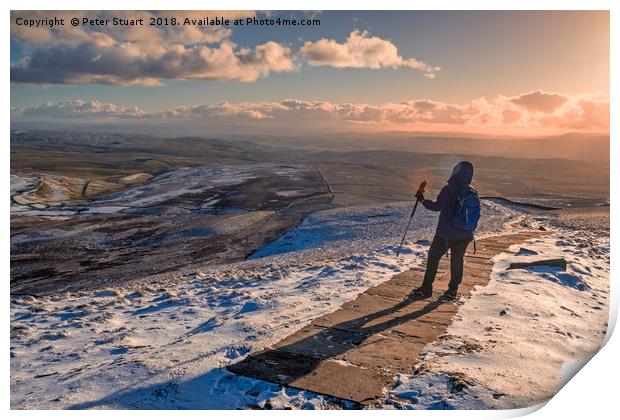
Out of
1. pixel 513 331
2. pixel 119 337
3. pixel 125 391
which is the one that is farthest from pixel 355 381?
pixel 119 337

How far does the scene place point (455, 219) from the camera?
9.26 m

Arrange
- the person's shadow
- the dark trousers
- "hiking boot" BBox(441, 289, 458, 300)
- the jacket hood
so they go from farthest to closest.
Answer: "hiking boot" BBox(441, 289, 458, 300), the dark trousers, the jacket hood, the person's shadow

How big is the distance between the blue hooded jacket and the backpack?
0.30 feet

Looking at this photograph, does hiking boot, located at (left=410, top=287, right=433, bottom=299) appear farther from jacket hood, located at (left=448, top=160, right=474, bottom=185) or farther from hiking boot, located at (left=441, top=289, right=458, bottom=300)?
jacket hood, located at (left=448, top=160, right=474, bottom=185)

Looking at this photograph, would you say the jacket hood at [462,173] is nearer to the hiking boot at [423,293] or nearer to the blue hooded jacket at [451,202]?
the blue hooded jacket at [451,202]

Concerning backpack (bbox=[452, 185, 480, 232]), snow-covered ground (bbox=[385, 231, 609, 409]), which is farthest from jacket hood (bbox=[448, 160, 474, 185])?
snow-covered ground (bbox=[385, 231, 609, 409])

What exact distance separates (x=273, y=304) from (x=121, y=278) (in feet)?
39.6

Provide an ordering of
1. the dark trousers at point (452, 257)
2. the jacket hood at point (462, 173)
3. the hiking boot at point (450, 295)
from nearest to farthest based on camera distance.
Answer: the jacket hood at point (462, 173)
the dark trousers at point (452, 257)
the hiking boot at point (450, 295)

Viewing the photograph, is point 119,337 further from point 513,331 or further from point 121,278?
point 121,278

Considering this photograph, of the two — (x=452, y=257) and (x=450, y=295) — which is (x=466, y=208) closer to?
(x=452, y=257)

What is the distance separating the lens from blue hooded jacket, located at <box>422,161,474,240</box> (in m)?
9.19

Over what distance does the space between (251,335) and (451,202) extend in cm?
477

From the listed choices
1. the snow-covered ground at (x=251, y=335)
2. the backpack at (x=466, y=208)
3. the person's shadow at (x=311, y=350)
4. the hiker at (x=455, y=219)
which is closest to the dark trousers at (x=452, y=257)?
the hiker at (x=455, y=219)

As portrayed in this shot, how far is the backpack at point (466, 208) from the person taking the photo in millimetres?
9195
